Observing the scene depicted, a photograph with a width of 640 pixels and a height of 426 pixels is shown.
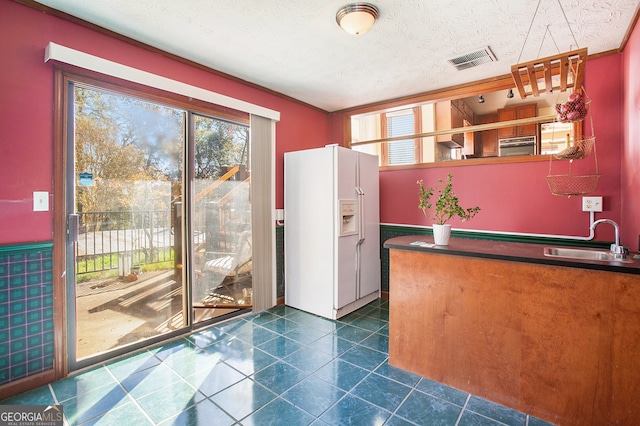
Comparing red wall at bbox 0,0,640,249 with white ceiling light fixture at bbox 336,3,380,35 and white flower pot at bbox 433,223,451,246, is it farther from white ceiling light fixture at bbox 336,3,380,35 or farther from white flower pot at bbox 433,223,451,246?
white ceiling light fixture at bbox 336,3,380,35

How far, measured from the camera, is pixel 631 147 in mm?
2258

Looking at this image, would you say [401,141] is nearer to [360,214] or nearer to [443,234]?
[360,214]

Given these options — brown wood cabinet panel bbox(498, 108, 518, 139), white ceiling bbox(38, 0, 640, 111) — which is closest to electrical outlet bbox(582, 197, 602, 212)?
white ceiling bbox(38, 0, 640, 111)

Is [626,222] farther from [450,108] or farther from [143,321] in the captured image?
[143,321]

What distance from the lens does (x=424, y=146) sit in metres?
3.97

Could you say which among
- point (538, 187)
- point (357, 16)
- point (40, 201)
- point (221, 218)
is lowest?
point (221, 218)

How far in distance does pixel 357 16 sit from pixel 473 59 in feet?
4.53

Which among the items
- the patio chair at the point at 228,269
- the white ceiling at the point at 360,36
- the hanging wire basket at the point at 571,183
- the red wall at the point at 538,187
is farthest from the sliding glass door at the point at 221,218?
the hanging wire basket at the point at 571,183

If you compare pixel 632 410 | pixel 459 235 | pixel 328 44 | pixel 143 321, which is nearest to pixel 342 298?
pixel 459 235

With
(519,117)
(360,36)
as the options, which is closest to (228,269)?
(360,36)

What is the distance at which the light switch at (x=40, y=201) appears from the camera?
2002mm

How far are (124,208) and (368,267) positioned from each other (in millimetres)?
2598

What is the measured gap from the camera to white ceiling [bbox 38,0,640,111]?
2.01 m

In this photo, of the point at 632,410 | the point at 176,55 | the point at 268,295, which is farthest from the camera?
the point at 268,295
